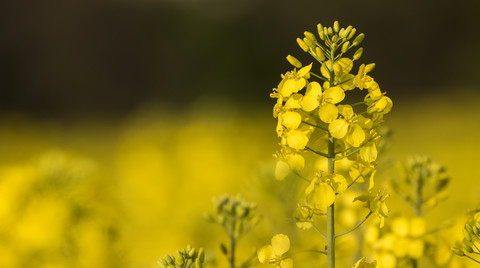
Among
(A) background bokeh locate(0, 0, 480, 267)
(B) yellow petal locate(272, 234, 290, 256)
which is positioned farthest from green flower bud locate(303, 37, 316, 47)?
(A) background bokeh locate(0, 0, 480, 267)

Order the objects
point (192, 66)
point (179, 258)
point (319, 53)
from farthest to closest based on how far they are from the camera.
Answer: point (192, 66) < point (179, 258) < point (319, 53)

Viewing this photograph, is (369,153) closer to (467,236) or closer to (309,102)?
(309,102)

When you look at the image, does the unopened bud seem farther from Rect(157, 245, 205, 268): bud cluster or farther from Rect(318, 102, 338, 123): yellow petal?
Answer: Rect(157, 245, 205, 268): bud cluster

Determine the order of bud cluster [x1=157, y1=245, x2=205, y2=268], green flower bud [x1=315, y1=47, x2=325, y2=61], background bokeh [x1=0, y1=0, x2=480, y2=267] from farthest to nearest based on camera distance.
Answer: background bokeh [x1=0, y1=0, x2=480, y2=267] < bud cluster [x1=157, y1=245, x2=205, y2=268] < green flower bud [x1=315, y1=47, x2=325, y2=61]

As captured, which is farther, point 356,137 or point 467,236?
point 467,236

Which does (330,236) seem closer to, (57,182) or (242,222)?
(242,222)

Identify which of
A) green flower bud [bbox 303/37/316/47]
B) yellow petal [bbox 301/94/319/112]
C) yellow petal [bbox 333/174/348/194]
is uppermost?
green flower bud [bbox 303/37/316/47]

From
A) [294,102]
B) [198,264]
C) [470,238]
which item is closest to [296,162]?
[294,102]
